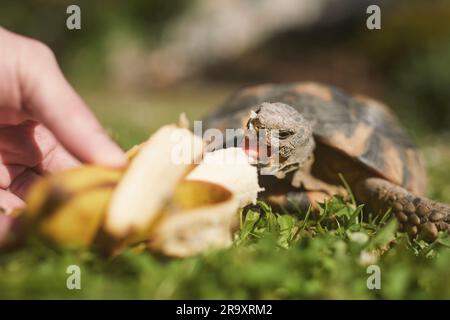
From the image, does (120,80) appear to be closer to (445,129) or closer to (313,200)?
(445,129)

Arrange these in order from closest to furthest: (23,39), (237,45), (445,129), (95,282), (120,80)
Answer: (95,282) < (23,39) < (445,129) < (120,80) < (237,45)

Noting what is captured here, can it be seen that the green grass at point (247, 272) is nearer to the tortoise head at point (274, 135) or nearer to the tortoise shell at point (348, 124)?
the tortoise head at point (274, 135)

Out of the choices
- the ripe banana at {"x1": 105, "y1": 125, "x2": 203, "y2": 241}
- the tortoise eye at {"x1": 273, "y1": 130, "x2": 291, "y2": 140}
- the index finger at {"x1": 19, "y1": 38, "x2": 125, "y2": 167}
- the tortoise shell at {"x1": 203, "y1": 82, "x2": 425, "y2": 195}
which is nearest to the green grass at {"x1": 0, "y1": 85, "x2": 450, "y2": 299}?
the ripe banana at {"x1": 105, "y1": 125, "x2": 203, "y2": 241}

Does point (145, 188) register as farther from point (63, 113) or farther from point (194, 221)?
point (63, 113)

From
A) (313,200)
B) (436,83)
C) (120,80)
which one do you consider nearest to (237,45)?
(120,80)

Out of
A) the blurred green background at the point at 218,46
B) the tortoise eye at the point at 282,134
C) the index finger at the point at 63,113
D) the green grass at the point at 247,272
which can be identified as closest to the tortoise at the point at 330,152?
the tortoise eye at the point at 282,134

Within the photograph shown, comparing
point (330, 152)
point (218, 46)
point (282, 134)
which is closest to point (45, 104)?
point (282, 134)

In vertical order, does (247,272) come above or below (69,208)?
below
